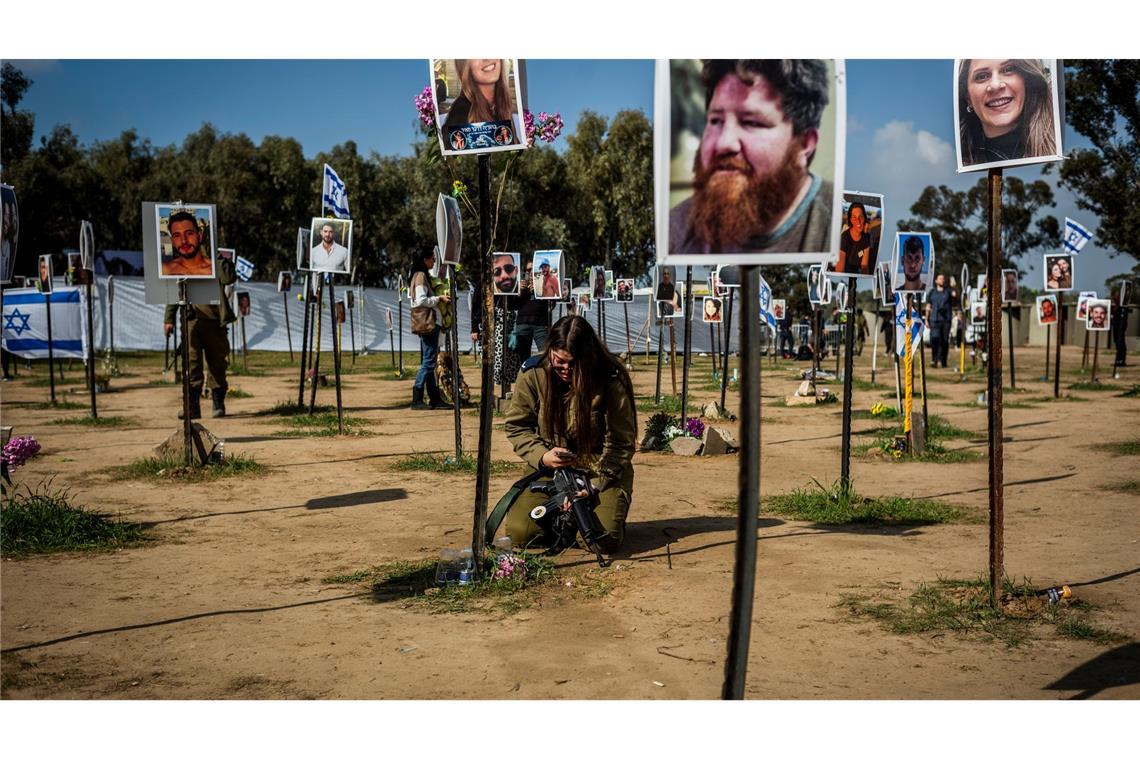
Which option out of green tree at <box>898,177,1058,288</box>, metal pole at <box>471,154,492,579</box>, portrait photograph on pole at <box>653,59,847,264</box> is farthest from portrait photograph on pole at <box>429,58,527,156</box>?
green tree at <box>898,177,1058,288</box>

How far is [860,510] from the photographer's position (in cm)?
787

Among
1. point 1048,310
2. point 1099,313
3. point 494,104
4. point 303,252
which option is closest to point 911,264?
point 494,104

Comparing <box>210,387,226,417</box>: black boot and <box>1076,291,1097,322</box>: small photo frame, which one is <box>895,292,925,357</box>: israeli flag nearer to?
<box>210,387,226,417</box>: black boot

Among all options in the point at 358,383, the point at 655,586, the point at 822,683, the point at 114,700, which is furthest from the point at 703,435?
the point at 358,383

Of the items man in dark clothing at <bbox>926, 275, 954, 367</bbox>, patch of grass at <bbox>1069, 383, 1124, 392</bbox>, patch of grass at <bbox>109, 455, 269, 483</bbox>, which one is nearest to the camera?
patch of grass at <bbox>109, 455, 269, 483</bbox>

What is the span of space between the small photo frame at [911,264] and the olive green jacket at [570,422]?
568 centimetres

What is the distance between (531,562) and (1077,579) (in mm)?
3114

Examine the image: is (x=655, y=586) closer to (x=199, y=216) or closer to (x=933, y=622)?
(x=933, y=622)

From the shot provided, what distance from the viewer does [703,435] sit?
1127 centimetres

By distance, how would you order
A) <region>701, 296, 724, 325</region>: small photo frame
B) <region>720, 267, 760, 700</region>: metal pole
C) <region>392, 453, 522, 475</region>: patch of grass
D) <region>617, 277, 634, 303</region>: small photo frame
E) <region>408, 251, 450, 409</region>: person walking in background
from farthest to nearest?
<region>617, 277, 634, 303</region>: small photo frame < <region>701, 296, 724, 325</region>: small photo frame < <region>408, 251, 450, 409</region>: person walking in background < <region>392, 453, 522, 475</region>: patch of grass < <region>720, 267, 760, 700</region>: metal pole

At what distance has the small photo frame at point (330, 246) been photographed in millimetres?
12734

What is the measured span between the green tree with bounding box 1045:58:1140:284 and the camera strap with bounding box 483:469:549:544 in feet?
89.4

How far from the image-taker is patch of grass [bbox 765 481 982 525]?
7723mm

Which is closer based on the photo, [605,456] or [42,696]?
[42,696]
